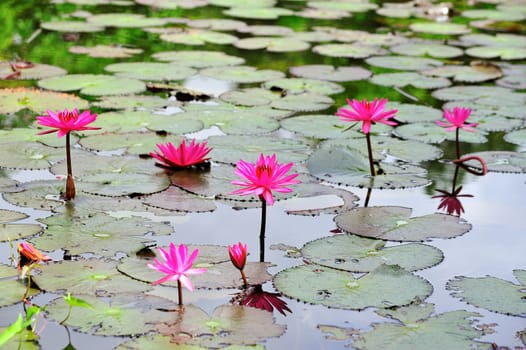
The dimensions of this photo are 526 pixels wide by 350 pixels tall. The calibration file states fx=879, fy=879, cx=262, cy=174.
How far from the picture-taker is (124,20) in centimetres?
583

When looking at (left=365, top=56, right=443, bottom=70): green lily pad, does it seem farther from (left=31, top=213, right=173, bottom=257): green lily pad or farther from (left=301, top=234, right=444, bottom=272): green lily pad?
(left=31, top=213, right=173, bottom=257): green lily pad

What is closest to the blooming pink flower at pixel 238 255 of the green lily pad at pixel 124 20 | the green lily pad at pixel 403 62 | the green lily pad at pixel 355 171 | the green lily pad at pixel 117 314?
the green lily pad at pixel 117 314

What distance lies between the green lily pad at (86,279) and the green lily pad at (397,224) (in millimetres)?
716

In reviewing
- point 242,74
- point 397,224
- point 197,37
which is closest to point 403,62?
point 242,74

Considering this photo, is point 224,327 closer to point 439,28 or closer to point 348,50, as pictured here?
point 348,50

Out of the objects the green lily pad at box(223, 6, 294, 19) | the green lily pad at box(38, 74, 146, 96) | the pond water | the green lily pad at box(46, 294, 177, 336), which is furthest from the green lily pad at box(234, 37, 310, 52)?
the green lily pad at box(46, 294, 177, 336)

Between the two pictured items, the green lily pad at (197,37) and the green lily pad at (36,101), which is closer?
the green lily pad at (36,101)

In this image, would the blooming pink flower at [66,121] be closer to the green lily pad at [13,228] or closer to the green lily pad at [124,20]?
the green lily pad at [13,228]

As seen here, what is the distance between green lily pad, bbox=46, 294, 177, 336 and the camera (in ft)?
6.26

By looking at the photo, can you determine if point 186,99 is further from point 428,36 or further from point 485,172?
point 428,36

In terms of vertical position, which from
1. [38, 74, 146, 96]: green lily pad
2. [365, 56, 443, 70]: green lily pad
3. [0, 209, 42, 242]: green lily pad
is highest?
[365, 56, 443, 70]: green lily pad

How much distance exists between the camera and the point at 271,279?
223cm

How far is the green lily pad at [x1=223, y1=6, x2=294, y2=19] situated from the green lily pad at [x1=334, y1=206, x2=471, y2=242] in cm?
381

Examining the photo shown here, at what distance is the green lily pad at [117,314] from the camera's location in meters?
1.91
